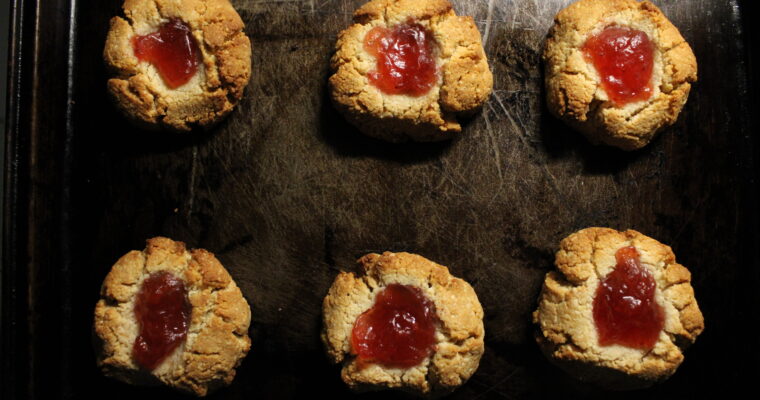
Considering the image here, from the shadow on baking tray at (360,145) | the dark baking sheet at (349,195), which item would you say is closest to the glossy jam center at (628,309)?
the dark baking sheet at (349,195)

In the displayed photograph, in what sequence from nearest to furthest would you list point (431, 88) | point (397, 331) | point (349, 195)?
point (397, 331) < point (431, 88) < point (349, 195)

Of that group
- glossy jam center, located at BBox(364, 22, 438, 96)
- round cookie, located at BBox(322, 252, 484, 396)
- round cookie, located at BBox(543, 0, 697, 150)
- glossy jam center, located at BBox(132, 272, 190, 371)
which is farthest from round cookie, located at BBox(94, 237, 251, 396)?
round cookie, located at BBox(543, 0, 697, 150)

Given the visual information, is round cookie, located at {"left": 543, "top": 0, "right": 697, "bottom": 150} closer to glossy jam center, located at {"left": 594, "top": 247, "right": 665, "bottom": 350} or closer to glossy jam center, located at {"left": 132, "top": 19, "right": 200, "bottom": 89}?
glossy jam center, located at {"left": 594, "top": 247, "right": 665, "bottom": 350}

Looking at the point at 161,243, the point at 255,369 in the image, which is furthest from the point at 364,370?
the point at 161,243

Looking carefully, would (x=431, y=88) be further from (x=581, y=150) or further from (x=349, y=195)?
(x=581, y=150)

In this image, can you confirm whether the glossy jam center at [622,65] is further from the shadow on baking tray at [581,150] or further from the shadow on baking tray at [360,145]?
the shadow on baking tray at [360,145]

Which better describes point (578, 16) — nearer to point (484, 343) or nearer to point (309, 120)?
point (309, 120)

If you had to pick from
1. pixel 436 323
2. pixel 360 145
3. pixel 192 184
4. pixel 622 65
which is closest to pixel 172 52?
pixel 192 184
